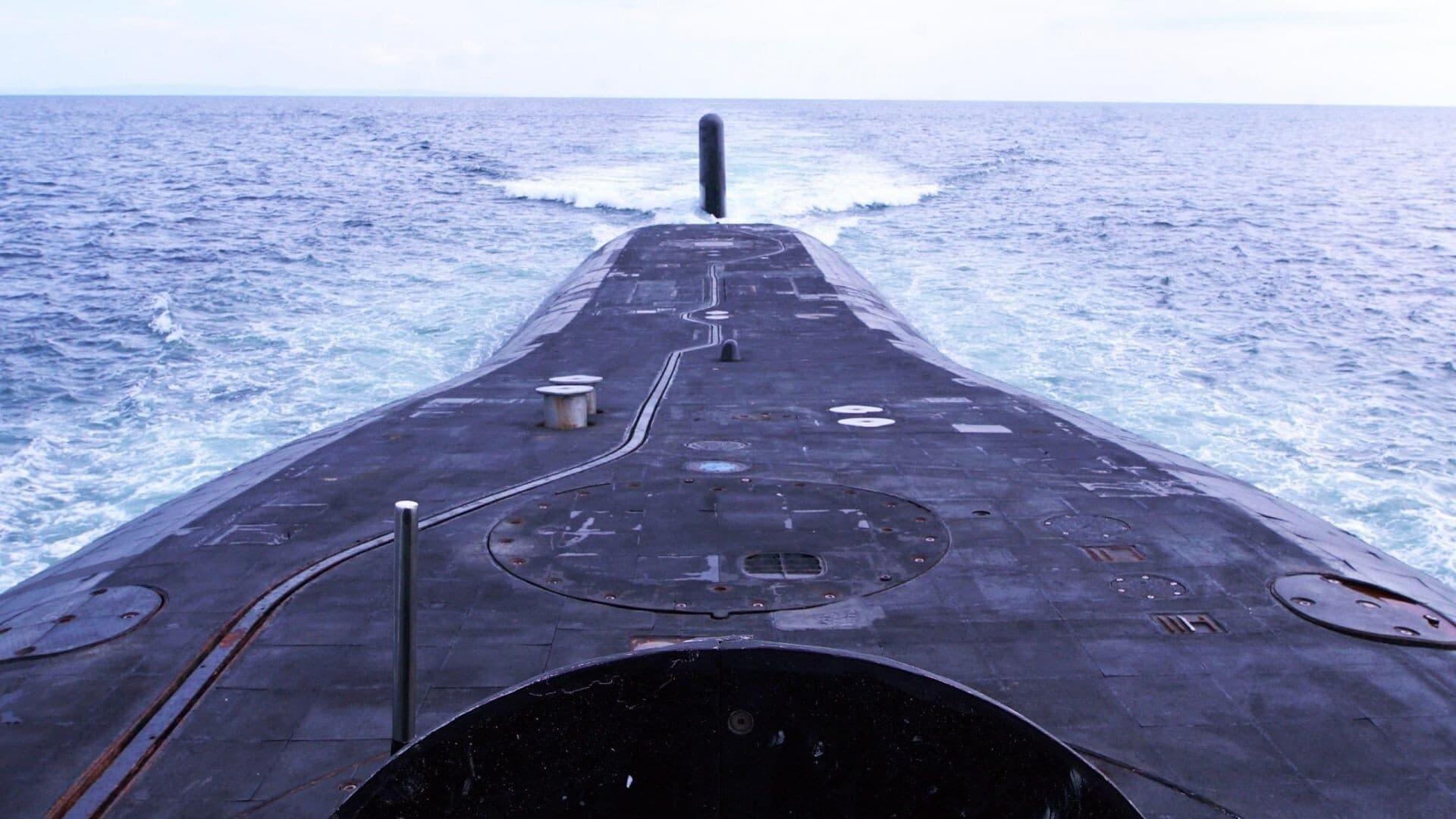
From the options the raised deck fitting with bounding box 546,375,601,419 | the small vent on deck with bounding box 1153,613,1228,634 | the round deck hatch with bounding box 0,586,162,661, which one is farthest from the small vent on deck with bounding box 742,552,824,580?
the raised deck fitting with bounding box 546,375,601,419

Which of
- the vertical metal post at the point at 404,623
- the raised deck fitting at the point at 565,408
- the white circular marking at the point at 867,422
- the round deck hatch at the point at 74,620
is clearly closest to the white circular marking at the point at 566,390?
the raised deck fitting at the point at 565,408

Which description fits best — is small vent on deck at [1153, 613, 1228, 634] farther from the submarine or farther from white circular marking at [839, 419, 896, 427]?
white circular marking at [839, 419, 896, 427]

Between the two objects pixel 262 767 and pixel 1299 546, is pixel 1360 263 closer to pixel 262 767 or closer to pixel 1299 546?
pixel 1299 546

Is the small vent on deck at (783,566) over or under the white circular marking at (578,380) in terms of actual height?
under

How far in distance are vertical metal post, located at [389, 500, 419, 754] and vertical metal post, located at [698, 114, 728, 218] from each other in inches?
Result: 1926

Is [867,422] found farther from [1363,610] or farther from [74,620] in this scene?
[74,620]

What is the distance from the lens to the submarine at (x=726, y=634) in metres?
3.88

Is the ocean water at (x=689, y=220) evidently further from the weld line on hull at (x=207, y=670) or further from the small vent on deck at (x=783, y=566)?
the small vent on deck at (x=783, y=566)

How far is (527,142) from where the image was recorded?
127250mm

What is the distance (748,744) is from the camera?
390 cm

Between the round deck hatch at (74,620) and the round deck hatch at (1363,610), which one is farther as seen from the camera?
the round deck hatch at (1363,610)

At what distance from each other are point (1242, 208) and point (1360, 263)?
23.0 meters

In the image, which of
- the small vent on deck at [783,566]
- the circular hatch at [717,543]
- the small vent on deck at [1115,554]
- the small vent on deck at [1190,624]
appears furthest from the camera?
the small vent on deck at [1115,554]

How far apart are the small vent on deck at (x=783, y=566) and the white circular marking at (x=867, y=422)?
5544mm
